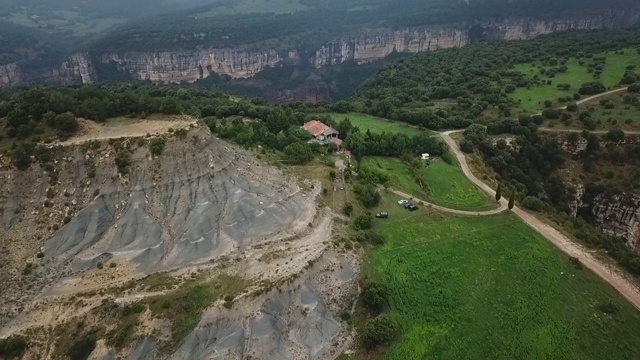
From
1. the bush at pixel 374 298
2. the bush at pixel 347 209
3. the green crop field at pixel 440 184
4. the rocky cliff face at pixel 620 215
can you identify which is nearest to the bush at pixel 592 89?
the rocky cliff face at pixel 620 215

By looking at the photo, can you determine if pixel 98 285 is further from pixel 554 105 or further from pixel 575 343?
pixel 554 105

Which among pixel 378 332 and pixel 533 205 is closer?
pixel 378 332

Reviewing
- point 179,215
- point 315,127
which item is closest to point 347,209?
point 179,215

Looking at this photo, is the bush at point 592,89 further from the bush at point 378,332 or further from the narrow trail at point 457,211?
the bush at point 378,332

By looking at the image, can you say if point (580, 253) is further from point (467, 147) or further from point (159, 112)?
point (159, 112)

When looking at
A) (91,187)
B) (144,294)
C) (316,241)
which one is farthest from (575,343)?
(91,187)

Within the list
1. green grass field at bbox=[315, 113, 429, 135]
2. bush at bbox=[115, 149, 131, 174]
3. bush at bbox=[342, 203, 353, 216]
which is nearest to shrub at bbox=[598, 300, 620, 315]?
bush at bbox=[342, 203, 353, 216]
